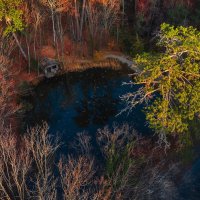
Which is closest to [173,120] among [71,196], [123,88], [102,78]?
[71,196]

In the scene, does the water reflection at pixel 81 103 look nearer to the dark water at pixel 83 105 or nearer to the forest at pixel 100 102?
the dark water at pixel 83 105

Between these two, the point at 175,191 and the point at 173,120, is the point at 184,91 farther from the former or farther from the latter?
the point at 175,191

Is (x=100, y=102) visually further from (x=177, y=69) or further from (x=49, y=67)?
(x=177, y=69)

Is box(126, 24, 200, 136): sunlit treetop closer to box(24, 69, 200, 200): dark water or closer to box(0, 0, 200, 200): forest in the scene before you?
box(0, 0, 200, 200): forest

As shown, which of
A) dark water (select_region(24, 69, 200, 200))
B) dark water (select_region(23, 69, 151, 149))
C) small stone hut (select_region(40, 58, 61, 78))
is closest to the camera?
dark water (select_region(24, 69, 200, 200))

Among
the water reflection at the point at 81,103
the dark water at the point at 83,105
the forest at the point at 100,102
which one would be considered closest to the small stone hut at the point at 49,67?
the forest at the point at 100,102

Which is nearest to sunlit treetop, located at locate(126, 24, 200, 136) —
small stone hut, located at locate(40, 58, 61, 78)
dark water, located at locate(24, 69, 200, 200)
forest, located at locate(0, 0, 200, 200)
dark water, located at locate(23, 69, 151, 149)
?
forest, located at locate(0, 0, 200, 200)
